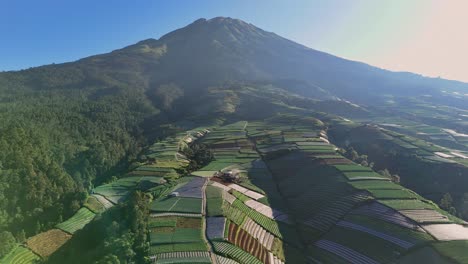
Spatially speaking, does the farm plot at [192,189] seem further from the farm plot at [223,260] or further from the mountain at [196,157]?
the farm plot at [223,260]

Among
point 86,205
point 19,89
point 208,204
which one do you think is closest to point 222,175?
point 208,204

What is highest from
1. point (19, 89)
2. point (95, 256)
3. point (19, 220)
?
point (19, 89)

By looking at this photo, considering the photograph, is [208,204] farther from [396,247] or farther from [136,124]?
[136,124]

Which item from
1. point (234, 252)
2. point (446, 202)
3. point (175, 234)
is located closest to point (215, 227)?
point (175, 234)

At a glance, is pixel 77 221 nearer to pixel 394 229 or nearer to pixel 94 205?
pixel 94 205

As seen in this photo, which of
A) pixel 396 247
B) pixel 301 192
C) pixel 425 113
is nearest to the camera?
pixel 396 247

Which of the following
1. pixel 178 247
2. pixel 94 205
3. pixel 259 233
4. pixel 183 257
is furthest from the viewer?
pixel 94 205

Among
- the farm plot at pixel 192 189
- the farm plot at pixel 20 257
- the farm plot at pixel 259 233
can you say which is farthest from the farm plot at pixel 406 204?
the farm plot at pixel 20 257

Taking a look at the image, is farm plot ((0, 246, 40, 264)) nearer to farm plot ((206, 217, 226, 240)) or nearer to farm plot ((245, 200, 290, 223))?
farm plot ((206, 217, 226, 240))

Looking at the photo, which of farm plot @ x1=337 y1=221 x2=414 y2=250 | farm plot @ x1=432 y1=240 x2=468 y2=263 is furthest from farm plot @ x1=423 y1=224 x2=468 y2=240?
farm plot @ x1=337 y1=221 x2=414 y2=250
